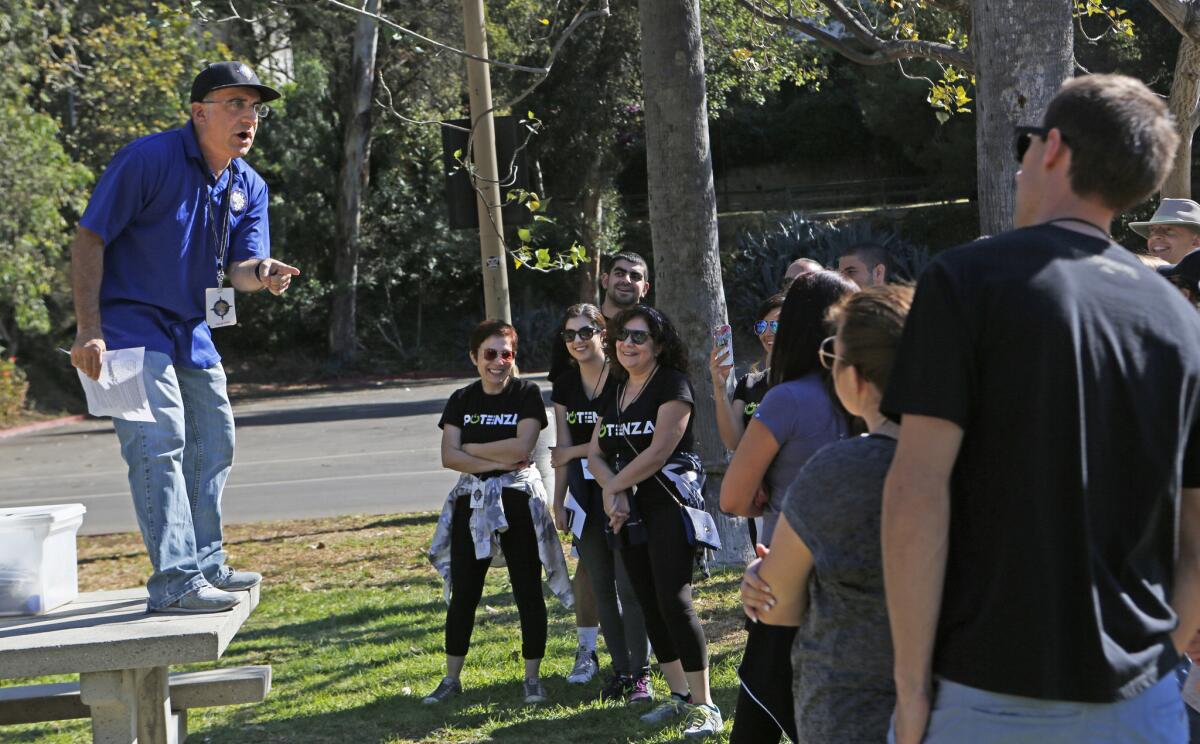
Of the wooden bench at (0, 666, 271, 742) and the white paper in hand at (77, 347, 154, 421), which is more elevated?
the white paper in hand at (77, 347, 154, 421)

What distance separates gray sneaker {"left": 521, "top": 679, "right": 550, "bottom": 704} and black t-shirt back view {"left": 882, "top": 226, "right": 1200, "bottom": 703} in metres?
4.24

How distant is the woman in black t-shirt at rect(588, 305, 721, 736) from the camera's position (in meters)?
5.43

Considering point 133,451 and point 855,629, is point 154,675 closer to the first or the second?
point 133,451

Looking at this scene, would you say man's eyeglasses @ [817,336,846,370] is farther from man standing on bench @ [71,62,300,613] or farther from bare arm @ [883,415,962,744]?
man standing on bench @ [71,62,300,613]

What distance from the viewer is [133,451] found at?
417 cm

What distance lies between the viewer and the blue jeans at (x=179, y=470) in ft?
13.6

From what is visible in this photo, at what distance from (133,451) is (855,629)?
2.60 meters

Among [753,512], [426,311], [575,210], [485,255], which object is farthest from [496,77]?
[753,512]

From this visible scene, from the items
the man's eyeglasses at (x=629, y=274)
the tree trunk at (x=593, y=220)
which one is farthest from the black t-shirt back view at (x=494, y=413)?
the tree trunk at (x=593, y=220)

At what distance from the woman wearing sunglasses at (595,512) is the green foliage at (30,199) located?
19.3m

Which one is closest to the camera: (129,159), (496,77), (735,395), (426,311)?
(129,159)

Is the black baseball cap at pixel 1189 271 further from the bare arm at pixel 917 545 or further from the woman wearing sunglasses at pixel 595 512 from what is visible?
the woman wearing sunglasses at pixel 595 512

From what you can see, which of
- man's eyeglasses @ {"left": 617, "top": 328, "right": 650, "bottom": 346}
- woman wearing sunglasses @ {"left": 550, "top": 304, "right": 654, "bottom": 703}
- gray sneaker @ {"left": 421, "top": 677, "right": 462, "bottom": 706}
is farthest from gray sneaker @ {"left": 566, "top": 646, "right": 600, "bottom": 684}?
man's eyeglasses @ {"left": 617, "top": 328, "right": 650, "bottom": 346}

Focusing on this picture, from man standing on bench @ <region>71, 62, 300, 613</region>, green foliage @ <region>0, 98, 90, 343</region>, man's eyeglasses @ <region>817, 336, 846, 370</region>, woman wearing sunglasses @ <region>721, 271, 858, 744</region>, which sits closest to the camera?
man's eyeglasses @ <region>817, 336, 846, 370</region>
